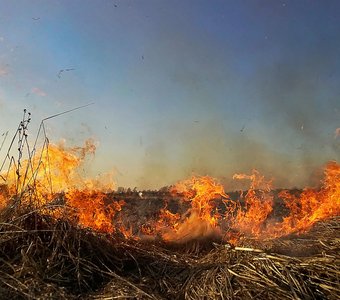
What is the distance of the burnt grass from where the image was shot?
12.9 feet

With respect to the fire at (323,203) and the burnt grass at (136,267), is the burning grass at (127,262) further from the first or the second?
the fire at (323,203)

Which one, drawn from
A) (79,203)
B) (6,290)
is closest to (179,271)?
(6,290)

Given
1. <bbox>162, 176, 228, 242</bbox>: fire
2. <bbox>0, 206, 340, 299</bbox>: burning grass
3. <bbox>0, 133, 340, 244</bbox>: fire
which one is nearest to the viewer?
<bbox>0, 206, 340, 299</bbox>: burning grass

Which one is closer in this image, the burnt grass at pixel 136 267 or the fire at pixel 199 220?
the burnt grass at pixel 136 267

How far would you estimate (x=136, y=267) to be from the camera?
17.5 feet

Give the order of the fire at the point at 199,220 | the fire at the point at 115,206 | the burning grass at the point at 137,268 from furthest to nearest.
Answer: the fire at the point at 199,220
the fire at the point at 115,206
the burning grass at the point at 137,268

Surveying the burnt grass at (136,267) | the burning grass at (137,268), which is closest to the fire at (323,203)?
the burnt grass at (136,267)

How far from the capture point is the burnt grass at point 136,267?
393 centimetres

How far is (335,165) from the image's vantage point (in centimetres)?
1025

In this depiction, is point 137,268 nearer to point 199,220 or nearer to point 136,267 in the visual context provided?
point 136,267

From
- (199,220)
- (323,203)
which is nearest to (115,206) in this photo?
(199,220)

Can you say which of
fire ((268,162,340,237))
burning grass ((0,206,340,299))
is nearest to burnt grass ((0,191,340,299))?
burning grass ((0,206,340,299))

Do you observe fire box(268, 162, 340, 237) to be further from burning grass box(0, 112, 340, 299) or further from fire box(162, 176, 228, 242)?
fire box(162, 176, 228, 242)

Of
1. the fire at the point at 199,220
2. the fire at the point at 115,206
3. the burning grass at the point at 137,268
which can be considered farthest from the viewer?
the fire at the point at 199,220
